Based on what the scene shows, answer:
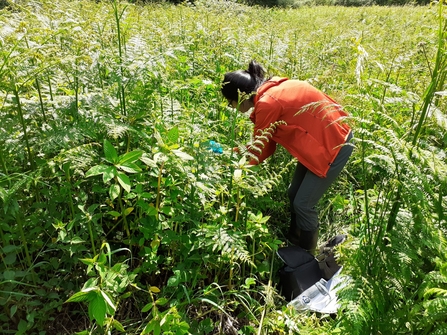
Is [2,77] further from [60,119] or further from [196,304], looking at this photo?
[196,304]

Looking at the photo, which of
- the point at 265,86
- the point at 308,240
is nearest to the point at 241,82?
the point at 265,86

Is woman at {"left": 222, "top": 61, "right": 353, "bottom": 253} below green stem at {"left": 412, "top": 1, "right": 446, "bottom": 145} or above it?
below

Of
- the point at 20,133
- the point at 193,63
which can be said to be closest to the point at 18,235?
the point at 20,133

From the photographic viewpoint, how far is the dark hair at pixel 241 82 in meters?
2.63

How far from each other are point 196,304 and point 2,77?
5.12 ft

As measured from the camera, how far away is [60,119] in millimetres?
1834

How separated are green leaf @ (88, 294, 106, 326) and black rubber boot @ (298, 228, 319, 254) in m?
1.86

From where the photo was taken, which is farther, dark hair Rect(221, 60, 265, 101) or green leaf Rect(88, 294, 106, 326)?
dark hair Rect(221, 60, 265, 101)

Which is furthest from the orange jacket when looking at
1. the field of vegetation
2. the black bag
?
the black bag

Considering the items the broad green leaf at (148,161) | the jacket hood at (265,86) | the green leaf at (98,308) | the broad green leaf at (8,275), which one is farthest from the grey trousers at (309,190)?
the broad green leaf at (8,275)

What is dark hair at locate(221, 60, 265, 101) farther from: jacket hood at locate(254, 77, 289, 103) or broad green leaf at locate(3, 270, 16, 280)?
broad green leaf at locate(3, 270, 16, 280)

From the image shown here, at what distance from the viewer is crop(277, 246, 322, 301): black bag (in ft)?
7.85

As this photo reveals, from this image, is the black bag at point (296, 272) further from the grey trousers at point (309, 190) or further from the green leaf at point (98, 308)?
the green leaf at point (98, 308)

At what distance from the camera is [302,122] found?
2.57 metres
